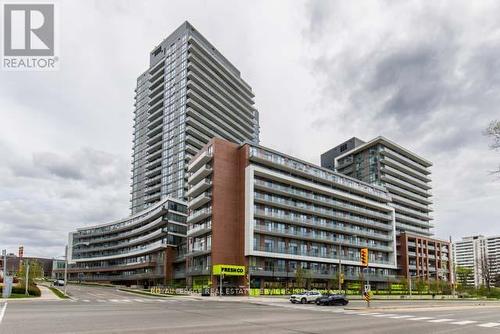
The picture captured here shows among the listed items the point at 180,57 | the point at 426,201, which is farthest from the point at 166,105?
the point at 426,201

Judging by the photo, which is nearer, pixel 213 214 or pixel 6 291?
pixel 6 291

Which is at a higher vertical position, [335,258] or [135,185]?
[135,185]

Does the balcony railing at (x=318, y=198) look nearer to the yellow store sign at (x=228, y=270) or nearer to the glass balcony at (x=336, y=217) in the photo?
the glass balcony at (x=336, y=217)

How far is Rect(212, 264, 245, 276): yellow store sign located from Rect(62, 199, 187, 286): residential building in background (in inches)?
887

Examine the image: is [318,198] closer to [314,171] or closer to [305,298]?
[314,171]

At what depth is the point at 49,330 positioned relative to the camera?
1783 cm

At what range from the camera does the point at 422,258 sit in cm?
12975

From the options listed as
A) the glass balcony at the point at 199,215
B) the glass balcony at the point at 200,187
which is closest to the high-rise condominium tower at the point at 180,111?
the glass balcony at the point at 200,187

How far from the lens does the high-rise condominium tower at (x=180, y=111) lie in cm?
12794

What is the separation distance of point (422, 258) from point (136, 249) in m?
84.0

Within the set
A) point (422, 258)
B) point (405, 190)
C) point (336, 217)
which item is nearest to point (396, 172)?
point (405, 190)

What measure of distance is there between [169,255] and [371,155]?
72867 mm

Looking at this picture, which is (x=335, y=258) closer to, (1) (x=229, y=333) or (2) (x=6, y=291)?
(2) (x=6, y=291)

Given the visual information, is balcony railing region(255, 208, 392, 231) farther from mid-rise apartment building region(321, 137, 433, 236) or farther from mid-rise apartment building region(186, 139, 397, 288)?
mid-rise apartment building region(321, 137, 433, 236)
